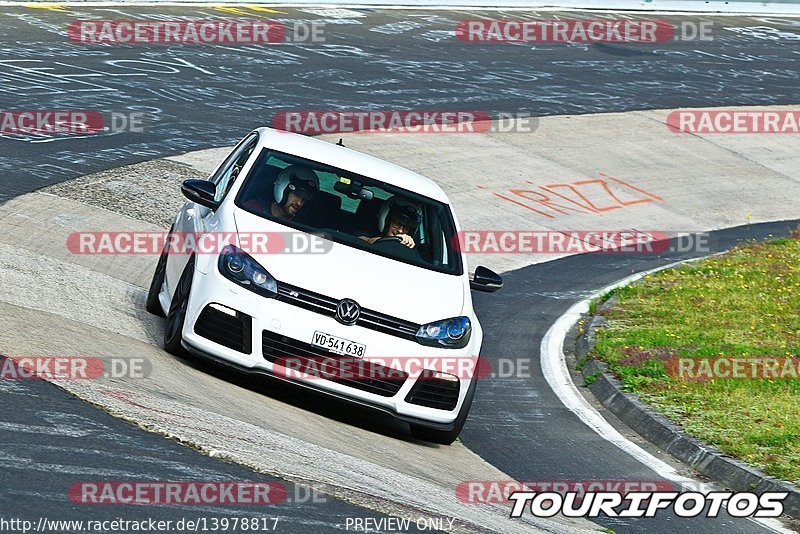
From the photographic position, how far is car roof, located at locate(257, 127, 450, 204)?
31.4ft

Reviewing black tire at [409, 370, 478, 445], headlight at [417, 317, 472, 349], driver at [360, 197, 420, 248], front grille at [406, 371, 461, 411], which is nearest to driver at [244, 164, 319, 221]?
driver at [360, 197, 420, 248]

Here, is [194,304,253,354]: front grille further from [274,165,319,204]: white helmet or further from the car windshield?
[274,165,319,204]: white helmet

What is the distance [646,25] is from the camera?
1302 inches

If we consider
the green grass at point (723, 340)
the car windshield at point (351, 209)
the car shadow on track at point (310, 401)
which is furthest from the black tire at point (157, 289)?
the green grass at point (723, 340)

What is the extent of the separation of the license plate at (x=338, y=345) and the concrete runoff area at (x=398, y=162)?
500 mm

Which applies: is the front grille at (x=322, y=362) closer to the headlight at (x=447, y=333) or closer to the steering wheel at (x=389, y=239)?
the headlight at (x=447, y=333)

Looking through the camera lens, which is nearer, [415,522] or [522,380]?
[415,522]

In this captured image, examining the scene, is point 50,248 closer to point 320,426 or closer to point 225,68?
point 320,426

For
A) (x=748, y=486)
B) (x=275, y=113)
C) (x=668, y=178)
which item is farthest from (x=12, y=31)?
→ (x=748, y=486)

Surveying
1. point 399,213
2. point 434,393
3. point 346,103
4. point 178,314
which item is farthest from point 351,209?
point 346,103

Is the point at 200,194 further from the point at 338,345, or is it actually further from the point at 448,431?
the point at 448,431

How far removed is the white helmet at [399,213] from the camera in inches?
364

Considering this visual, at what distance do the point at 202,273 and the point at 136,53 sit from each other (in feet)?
48.8

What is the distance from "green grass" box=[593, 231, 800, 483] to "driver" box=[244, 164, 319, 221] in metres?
3.36
